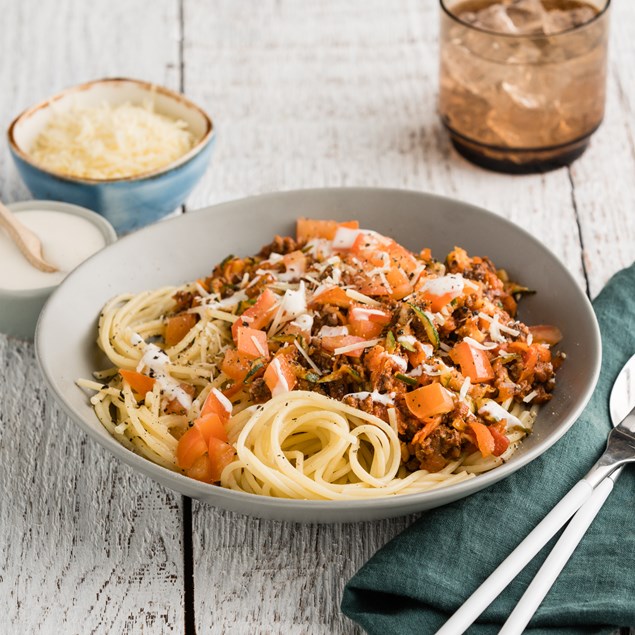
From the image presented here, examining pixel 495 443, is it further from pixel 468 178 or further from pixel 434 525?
pixel 468 178

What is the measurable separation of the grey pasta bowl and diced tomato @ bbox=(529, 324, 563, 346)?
4 cm

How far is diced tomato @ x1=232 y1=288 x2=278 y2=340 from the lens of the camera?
416 centimetres

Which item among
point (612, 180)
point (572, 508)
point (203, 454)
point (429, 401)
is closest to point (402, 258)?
point (429, 401)

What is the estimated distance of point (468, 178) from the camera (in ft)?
20.1

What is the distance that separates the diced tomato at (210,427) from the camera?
3.78 meters

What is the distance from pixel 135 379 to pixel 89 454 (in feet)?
1.55

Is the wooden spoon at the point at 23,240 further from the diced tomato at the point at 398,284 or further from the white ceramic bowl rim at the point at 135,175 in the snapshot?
the diced tomato at the point at 398,284

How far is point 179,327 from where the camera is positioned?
4426 mm

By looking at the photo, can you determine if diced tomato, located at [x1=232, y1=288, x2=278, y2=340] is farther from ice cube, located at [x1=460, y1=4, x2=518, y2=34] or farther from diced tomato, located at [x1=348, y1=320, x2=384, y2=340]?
ice cube, located at [x1=460, y1=4, x2=518, y2=34]

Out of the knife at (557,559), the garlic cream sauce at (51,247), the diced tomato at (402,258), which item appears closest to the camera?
the knife at (557,559)

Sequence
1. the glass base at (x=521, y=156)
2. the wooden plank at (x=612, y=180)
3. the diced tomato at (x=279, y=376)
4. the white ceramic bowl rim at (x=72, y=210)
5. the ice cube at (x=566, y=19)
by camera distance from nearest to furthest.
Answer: the diced tomato at (x=279, y=376)
the white ceramic bowl rim at (x=72, y=210)
the wooden plank at (x=612, y=180)
the ice cube at (x=566, y=19)
the glass base at (x=521, y=156)

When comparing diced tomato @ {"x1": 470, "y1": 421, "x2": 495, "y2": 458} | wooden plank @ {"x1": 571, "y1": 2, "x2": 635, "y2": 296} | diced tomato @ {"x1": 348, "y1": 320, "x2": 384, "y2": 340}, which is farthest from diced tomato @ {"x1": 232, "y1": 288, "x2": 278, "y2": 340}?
wooden plank @ {"x1": 571, "y1": 2, "x2": 635, "y2": 296}

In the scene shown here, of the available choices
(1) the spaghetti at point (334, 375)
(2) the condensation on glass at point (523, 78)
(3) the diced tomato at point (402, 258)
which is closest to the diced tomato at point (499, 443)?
(1) the spaghetti at point (334, 375)

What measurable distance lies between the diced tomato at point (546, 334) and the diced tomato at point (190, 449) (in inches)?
60.4
